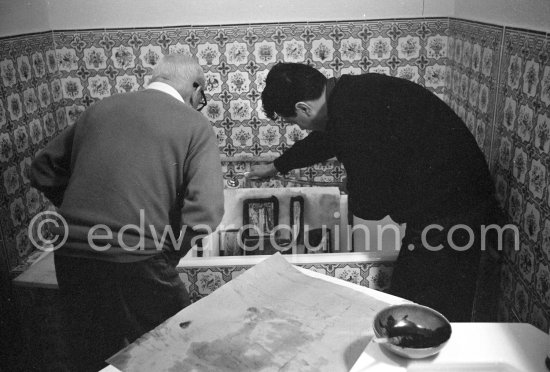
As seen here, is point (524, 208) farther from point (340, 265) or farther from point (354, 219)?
point (354, 219)

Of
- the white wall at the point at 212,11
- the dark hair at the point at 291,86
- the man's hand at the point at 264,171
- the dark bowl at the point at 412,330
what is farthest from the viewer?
the white wall at the point at 212,11

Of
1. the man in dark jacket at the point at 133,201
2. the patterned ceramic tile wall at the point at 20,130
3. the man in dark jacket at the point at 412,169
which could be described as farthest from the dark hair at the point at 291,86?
the patterned ceramic tile wall at the point at 20,130

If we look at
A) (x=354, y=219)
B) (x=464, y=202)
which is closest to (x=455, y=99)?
(x=354, y=219)

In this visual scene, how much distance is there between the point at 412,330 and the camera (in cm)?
87

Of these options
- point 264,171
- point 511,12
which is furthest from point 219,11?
point 511,12

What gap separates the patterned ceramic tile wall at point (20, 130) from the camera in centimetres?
170

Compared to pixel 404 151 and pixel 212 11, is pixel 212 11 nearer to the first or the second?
pixel 212 11

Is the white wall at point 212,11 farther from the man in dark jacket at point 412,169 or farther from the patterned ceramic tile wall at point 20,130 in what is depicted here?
the man in dark jacket at point 412,169

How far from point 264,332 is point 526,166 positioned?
87cm

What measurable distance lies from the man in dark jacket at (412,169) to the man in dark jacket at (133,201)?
0.37 metres

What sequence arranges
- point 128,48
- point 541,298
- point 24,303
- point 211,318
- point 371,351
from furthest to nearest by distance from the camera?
point 128,48
point 24,303
point 541,298
point 211,318
point 371,351

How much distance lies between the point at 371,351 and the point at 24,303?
1321 mm

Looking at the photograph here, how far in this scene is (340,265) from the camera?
1527mm

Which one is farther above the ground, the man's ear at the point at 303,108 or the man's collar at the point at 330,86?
the man's collar at the point at 330,86
